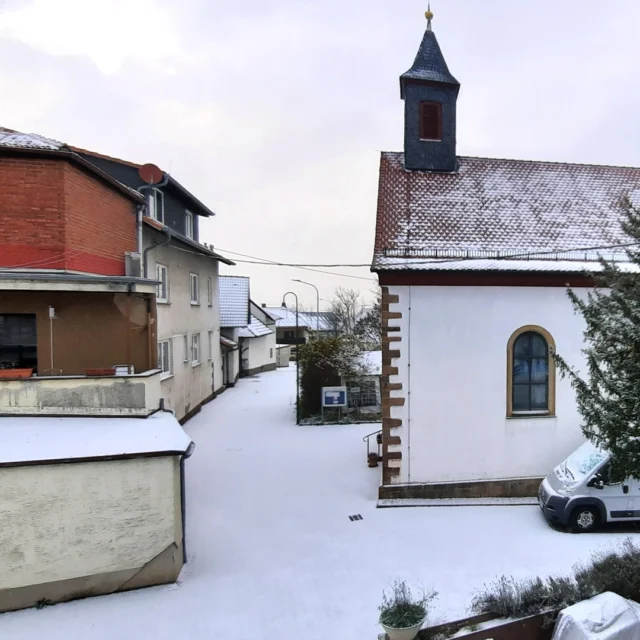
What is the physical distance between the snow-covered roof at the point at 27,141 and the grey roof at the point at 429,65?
9589 mm

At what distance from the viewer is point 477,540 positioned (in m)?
8.49

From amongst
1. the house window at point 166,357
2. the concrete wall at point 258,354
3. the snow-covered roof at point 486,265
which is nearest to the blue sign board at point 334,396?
the house window at point 166,357

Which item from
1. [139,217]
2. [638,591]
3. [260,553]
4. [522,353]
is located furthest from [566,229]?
[139,217]

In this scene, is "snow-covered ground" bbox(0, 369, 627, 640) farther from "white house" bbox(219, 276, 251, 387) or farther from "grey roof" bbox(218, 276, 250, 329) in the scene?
"grey roof" bbox(218, 276, 250, 329)

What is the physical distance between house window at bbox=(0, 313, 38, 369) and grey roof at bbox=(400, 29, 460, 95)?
11828mm

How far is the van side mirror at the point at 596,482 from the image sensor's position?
858cm

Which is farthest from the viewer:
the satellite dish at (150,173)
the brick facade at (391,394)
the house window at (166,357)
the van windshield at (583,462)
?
the house window at (166,357)

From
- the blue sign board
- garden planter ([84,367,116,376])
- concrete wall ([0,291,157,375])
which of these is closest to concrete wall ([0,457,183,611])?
garden planter ([84,367,116,376])

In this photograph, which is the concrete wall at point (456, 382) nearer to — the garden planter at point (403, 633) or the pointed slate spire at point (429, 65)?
the garden planter at point (403, 633)

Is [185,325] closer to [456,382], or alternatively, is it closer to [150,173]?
[150,173]

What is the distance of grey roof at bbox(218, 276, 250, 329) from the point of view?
97.7 feet

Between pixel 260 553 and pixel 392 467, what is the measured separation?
11.9 feet

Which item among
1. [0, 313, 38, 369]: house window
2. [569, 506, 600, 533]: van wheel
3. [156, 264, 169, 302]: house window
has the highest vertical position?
[156, 264, 169, 302]: house window

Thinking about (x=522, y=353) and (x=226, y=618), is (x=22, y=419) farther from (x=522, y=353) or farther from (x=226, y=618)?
(x=522, y=353)
